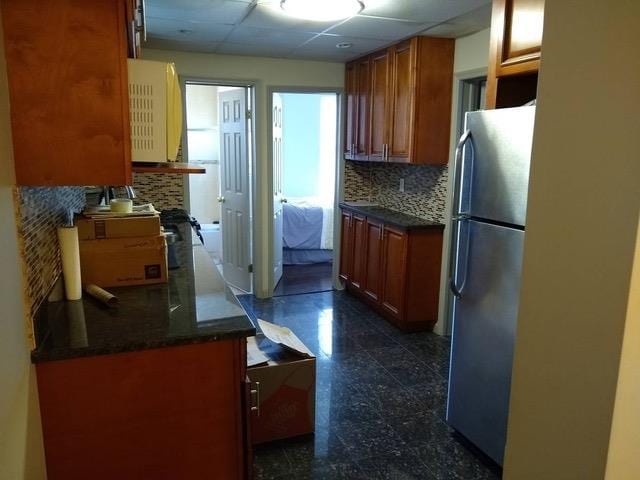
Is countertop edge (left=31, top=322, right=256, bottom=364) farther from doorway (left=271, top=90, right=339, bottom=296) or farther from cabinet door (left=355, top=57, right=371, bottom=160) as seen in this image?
doorway (left=271, top=90, right=339, bottom=296)

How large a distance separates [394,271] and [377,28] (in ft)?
6.11

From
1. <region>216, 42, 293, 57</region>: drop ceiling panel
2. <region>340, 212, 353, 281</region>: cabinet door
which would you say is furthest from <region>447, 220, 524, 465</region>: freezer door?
<region>216, 42, 293, 57</region>: drop ceiling panel

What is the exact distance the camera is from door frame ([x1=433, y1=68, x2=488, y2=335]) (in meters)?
3.65

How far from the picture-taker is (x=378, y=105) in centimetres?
420

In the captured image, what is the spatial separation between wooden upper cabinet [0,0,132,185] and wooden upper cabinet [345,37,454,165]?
8.47 feet

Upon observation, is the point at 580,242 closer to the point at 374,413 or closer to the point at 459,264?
the point at 459,264

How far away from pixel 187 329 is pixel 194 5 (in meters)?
2.06

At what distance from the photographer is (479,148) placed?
2242 mm

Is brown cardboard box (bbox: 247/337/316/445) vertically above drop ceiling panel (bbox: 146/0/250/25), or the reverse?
drop ceiling panel (bbox: 146/0/250/25)

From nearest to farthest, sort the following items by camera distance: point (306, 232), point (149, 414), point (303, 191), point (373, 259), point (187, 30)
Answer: point (149, 414), point (187, 30), point (373, 259), point (306, 232), point (303, 191)

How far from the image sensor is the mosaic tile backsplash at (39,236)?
1.46 m

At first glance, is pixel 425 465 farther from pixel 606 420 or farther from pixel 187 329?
pixel 606 420

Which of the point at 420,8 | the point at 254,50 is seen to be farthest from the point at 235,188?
the point at 420,8

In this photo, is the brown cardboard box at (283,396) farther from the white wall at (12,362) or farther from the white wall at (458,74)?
the white wall at (458,74)
